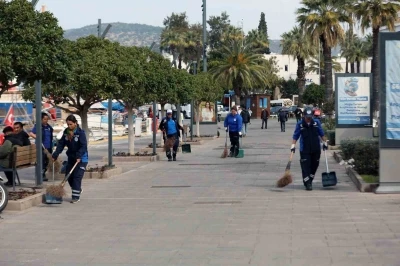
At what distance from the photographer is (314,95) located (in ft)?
251

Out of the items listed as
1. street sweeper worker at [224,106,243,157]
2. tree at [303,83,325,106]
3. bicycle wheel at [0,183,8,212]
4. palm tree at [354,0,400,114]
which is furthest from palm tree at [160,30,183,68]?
bicycle wheel at [0,183,8,212]

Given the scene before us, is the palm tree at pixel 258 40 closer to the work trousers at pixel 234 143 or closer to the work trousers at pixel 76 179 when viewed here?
the work trousers at pixel 234 143

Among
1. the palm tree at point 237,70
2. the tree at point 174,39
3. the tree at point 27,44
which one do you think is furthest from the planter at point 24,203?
the tree at point 174,39

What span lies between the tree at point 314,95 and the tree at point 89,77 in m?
54.7

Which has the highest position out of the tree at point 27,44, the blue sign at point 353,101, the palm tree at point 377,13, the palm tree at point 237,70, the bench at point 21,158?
the palm tree at point 377,13

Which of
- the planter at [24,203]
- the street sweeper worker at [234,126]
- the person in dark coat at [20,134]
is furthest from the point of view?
the street sweeper worker at [234,126]

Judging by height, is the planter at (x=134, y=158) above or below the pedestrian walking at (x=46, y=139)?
below

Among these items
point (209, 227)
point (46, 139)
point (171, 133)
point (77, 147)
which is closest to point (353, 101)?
point (171, 133)

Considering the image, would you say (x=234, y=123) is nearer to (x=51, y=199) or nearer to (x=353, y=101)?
(x=353, y=101)

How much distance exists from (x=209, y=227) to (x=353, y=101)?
18418mm

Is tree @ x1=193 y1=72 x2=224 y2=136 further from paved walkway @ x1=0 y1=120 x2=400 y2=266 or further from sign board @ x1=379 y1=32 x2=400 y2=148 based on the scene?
sign board @ x1=379 y1=32 x2=400 y2=148

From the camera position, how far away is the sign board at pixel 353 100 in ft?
96.1

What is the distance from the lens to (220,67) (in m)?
70.4

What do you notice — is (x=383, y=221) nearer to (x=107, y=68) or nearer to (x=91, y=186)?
(x=91, y=186)
